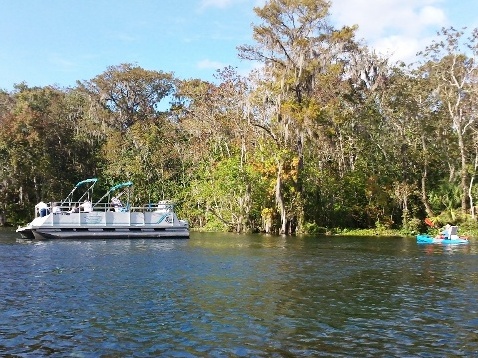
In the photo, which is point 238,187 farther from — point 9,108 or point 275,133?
point 9,108

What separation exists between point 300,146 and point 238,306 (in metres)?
35.4

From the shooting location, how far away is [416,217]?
→ 53.5 meters

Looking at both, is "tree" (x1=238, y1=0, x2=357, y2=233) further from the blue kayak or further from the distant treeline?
the blue kayak

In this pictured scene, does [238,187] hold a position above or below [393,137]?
below

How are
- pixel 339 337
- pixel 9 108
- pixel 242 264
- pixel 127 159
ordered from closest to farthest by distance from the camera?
pixel 339 337
pixel 242 264
pixel 127 159
pixel 9 108

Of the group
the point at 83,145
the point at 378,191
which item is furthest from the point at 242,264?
the point at 83,145

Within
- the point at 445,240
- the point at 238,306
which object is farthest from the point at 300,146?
the point at 238,306

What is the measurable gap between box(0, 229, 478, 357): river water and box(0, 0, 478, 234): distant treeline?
22981 mm

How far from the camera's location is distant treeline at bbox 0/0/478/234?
4850 centimetres

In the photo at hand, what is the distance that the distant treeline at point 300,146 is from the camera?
159 ft

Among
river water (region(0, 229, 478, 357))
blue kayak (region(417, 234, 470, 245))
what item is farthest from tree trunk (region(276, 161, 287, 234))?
river water (region(0, 229, 478, 357))

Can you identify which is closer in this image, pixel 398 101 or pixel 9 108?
pixel 398 101

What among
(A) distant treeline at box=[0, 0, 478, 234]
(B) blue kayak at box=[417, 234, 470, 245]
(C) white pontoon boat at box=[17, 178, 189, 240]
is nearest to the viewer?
(B) blue kayak at box=[417, 234, 470, 245]

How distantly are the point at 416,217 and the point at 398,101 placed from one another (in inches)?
434
